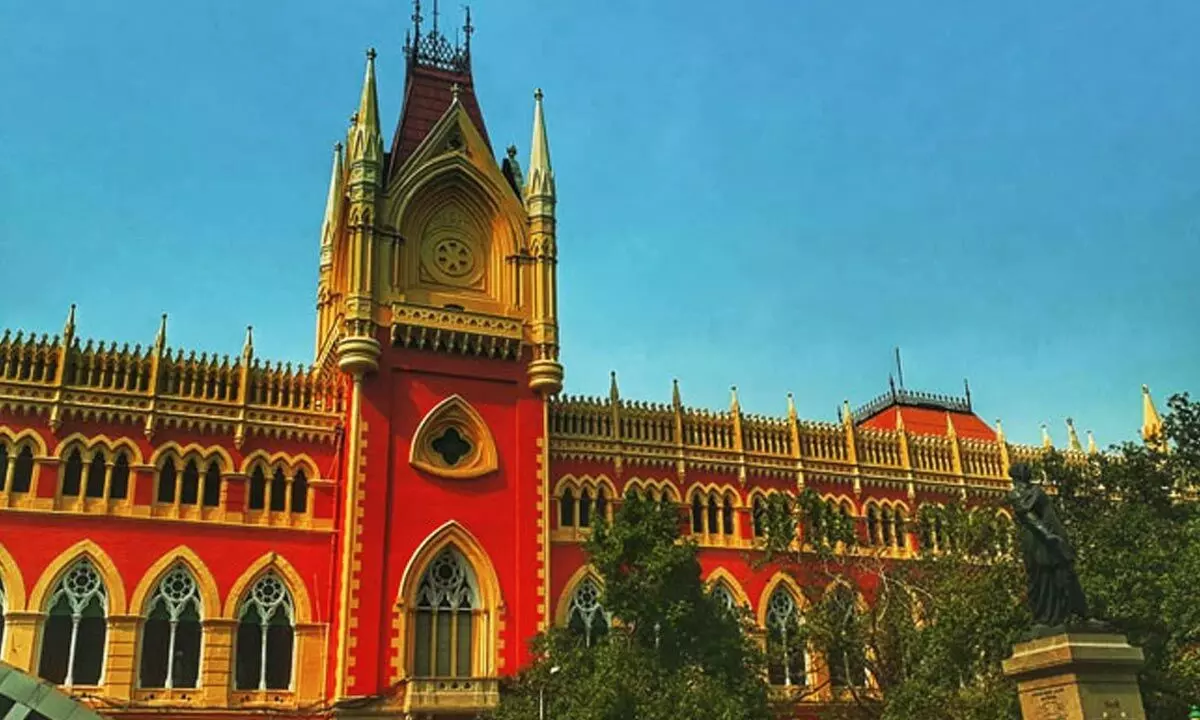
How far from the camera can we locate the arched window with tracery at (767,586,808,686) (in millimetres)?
37000

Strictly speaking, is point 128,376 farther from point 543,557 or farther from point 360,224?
point 543,557

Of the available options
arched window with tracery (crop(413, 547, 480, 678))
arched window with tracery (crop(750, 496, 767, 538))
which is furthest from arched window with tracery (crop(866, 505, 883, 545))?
arched window with tracery (crop(413, 547, 480, 678))

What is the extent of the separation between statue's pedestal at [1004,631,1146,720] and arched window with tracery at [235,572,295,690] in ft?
69.7

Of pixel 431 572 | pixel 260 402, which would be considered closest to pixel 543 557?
pixel 431 572

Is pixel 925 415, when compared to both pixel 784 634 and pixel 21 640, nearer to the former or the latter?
pixel 784 634

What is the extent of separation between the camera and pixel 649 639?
96.7ft

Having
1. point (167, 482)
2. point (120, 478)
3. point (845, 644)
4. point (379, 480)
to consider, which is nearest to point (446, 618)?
point (379, 480)

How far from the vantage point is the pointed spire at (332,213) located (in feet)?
146

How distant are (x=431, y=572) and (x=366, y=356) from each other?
256 inches

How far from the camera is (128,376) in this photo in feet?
108

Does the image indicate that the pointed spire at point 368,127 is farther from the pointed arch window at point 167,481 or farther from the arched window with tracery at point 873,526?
the arched window with tracery at point 873,526

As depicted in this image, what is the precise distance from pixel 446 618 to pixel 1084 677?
20.8 meters

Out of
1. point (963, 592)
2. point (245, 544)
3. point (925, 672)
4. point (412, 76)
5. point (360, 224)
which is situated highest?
point (412, 76)

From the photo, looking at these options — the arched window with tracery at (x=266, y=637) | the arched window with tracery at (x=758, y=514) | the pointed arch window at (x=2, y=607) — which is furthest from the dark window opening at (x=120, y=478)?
the arched window with tracery at (x=758, y=514)
